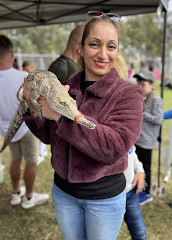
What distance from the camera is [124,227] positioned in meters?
3.10

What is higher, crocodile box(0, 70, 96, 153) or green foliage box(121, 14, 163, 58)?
green foliage box(121, 14, 163, 58)

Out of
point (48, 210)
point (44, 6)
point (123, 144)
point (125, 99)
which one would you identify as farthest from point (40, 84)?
point (44, 6)

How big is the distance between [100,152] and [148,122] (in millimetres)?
2363

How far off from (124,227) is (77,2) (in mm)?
3312

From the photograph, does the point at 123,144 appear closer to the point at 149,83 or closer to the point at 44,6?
the point at 149,83

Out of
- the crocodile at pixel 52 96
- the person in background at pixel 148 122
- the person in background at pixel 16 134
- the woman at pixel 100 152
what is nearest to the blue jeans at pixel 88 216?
the woman at pixel 100 152

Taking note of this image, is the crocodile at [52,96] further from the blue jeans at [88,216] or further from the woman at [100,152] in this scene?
the blue jeans at [88,216]

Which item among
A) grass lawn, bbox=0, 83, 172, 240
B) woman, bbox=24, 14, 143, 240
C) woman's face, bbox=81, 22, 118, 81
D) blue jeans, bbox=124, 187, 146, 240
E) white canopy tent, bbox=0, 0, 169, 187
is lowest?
grass lawn, bbox=0, 83, 172, 240

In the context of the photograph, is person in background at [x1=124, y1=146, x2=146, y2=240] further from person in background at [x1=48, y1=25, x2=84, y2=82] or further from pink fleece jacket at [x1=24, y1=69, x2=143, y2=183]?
person in background at [x1=48, y1=25, x2=84, y2=82]

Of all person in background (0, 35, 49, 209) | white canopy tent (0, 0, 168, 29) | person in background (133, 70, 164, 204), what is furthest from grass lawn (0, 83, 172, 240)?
white canopy tent (0, 0, 168, 29)

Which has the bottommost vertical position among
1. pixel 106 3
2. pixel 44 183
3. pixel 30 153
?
pixel 44 183

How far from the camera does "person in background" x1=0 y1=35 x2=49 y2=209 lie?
294cm

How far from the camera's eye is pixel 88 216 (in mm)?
1518

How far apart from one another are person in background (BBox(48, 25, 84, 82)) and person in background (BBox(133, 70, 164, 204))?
120 cm
